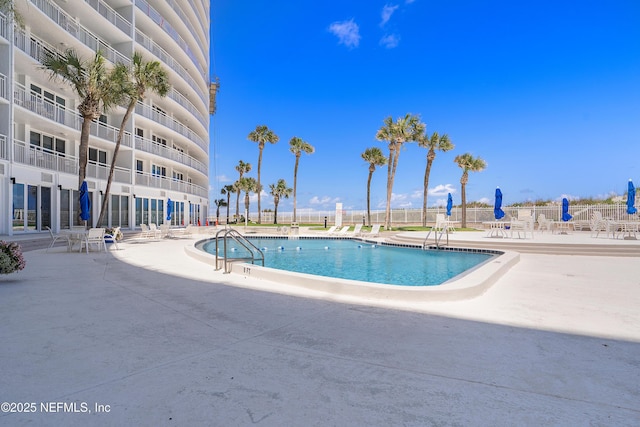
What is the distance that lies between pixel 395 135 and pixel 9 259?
84.9ft

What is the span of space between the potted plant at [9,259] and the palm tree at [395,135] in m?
23.6

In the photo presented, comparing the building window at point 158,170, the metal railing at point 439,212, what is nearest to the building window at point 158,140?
the building window at point 158,170

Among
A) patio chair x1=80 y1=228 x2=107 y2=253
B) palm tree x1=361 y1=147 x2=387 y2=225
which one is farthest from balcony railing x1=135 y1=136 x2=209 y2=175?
palm tree x1=361 y1=147 x2=387 y2=225

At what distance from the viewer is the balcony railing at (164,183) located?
24331mm

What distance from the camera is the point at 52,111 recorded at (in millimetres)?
17469

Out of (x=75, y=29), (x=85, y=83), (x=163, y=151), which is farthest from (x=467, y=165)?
(x=75, y=29)

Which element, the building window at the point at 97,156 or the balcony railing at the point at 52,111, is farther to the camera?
the building window at the point at 97,156

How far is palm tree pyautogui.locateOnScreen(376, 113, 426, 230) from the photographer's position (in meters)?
27.6

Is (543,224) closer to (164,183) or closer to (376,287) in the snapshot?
(376,287)

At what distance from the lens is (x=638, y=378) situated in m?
2.45

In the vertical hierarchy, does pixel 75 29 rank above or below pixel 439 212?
above

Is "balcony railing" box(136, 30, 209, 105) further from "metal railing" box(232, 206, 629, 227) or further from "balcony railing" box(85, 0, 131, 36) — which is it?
"metal railing" box(232, 206, 629, 227)

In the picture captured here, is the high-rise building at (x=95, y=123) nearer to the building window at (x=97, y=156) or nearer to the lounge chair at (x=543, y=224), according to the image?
the building window at (x=97, y=156)

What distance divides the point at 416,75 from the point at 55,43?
2821cm
